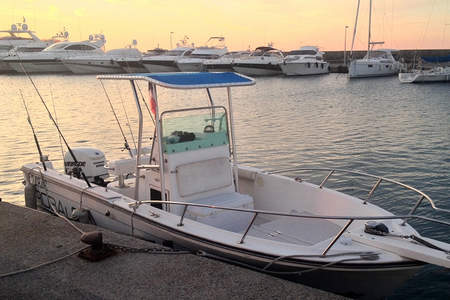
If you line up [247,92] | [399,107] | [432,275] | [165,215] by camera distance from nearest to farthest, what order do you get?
[165,215], [432,275], [399,107], [247,92]

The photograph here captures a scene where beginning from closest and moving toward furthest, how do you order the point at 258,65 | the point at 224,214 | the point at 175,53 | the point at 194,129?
the point at 224,214 → the point at 194,129 → the point at 258,65 → the point at 175,53

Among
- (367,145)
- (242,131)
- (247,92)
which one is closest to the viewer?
(367,145)

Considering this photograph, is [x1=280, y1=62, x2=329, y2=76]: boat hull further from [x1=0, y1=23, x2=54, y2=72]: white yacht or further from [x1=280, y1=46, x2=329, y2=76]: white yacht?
[x1=0, y1=23, x2=54, y2=72]: white yacht

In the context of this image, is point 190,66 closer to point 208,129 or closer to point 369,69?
point 369,69

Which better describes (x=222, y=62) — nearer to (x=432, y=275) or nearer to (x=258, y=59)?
(x=258, y=59)

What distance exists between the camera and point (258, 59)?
201 feet

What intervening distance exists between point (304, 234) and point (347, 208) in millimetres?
716

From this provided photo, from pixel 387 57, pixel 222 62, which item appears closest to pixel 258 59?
pixel 222 62

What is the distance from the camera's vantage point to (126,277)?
442 centimetres

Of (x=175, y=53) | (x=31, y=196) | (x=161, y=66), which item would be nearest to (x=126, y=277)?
(x=31, y=196)

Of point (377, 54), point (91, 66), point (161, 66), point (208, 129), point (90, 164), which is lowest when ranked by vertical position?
point (90, 164)

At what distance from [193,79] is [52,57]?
6790cm

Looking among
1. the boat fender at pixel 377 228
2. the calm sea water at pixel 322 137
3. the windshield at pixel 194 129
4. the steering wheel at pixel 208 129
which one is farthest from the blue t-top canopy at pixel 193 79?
the boat fender at pixel 377 228

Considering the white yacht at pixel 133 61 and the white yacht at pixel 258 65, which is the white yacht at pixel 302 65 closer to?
the white yacht at pixel 258 65
